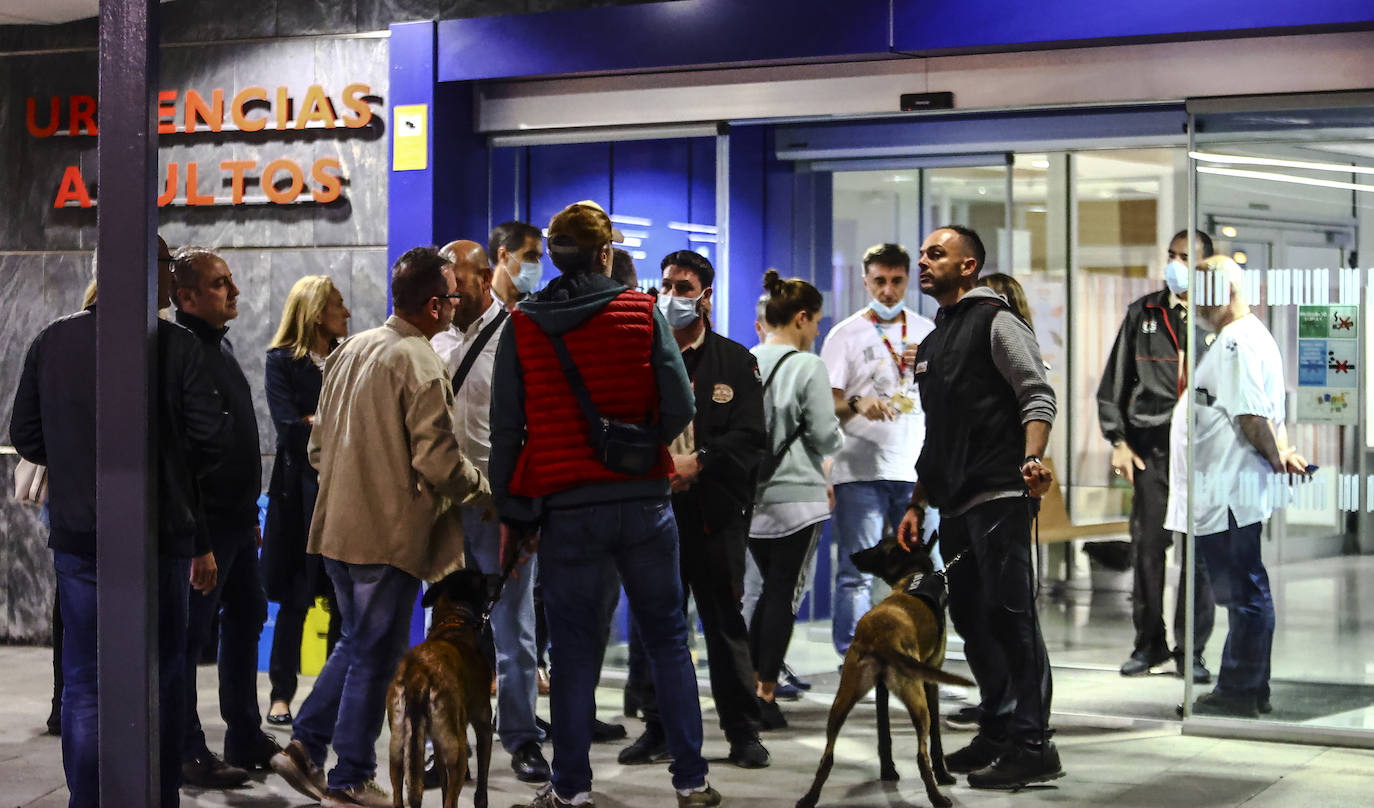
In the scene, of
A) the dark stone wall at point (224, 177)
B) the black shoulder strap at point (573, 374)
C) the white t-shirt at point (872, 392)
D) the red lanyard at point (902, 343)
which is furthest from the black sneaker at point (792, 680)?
the black shoulder strap at point (573, 374)

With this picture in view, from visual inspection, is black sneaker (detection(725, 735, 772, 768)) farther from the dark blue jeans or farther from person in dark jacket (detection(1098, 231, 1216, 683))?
person in dark jacket (detection(1098, 231, 1216, 683))

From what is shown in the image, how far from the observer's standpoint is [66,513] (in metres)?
4.82

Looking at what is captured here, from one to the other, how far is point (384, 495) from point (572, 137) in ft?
11.5

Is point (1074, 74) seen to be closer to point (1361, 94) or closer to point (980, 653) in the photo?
point (1361, 94)

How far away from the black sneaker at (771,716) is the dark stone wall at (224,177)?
304 centimetres

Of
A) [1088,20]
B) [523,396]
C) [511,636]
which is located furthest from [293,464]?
[1088,20]

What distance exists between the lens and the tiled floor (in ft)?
18.4

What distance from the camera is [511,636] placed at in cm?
594

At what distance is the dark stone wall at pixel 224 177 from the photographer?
854 cm

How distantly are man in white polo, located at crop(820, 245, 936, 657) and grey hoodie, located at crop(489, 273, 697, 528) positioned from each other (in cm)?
268

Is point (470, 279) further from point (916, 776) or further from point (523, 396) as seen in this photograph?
point (916, 776)

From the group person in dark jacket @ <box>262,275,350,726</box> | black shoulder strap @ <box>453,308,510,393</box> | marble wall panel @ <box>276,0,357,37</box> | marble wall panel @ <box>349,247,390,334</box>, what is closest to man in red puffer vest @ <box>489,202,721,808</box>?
black shoulder strap @ <box>453,308,510,393</box>

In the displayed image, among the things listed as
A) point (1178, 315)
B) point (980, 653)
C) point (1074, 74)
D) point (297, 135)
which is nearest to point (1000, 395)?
point (980, 653)

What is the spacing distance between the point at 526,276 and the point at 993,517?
205 centimetres
